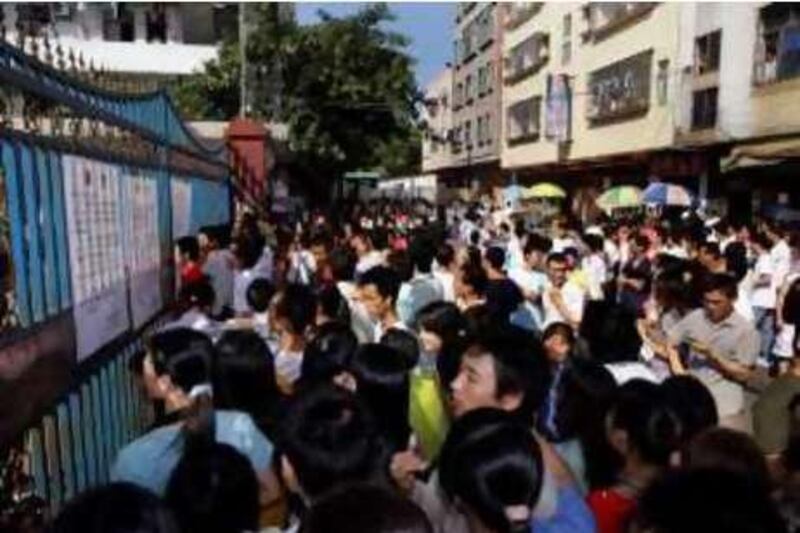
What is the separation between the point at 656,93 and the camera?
29438mm

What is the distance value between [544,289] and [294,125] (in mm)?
17480

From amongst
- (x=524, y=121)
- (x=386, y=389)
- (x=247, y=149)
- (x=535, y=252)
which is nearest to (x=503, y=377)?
(x=386, y=389)

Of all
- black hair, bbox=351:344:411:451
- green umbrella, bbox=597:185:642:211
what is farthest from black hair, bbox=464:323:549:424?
green umbrella, bbox=597:185:642:211

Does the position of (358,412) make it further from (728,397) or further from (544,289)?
(544,289)

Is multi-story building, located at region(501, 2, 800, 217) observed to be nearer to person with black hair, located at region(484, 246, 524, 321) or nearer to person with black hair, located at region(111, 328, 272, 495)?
person with black hair, located at region(484, 246, 524, 321)

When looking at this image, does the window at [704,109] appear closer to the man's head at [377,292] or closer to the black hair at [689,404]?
the man's head at [377,292]

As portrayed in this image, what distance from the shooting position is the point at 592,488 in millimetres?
3555

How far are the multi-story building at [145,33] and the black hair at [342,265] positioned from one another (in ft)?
91.7

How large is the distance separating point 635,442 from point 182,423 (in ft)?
4.41

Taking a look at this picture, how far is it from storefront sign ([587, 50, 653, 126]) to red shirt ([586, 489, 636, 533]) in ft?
91.0

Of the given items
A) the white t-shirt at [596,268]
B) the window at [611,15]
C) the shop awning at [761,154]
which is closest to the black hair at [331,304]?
the white t-shirt at [596,268]

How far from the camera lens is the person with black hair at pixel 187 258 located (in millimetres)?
8352

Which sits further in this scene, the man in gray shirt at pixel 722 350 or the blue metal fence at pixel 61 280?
the man in gray shirt at pixel 722 350

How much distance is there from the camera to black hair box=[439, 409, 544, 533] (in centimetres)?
262
